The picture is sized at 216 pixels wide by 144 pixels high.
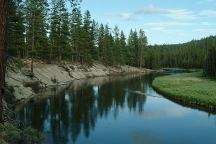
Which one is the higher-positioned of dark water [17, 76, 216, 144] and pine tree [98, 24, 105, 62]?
pine tree [98, 24, 105, 62]

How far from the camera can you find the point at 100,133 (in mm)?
26328

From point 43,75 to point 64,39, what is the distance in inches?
788

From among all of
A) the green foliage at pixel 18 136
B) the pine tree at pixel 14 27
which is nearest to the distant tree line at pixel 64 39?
the pine tree at pixel 14 27

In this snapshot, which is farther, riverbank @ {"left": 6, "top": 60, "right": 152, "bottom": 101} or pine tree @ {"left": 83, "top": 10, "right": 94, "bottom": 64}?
pine tree @ {"left": 83, "top": 10, "right": 94, "bottom": 64}

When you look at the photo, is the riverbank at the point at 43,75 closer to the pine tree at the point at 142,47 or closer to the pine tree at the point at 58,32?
the pine tree at the point at 58,32

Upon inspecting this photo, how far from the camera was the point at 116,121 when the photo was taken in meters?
31.3

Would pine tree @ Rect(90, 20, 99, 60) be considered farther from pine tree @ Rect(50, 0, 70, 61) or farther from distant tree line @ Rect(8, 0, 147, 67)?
pine tree @ Rect(50, 0, 70, 61)

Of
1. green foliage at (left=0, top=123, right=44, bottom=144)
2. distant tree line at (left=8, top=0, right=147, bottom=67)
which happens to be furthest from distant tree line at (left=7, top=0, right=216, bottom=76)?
green foliage at (left=0, top=123, right=44, bottom=144)

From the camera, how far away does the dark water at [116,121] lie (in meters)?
25.1

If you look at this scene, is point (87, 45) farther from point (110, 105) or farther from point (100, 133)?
point (100, 133)

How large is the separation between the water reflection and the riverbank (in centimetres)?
434

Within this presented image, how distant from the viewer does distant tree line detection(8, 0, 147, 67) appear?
169ft

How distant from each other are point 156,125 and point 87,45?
63879 mm

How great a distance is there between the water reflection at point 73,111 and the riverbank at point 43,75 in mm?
4341
